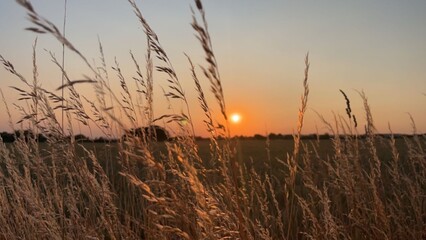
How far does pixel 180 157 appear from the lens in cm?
133

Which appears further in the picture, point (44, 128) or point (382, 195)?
point (382, 195)

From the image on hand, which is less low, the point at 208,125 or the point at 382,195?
the point at 208,125

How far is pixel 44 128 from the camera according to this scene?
2.45 meters

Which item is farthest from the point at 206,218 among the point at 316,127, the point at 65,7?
the point at 316,127

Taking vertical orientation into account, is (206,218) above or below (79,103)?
below

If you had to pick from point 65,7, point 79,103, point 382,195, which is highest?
point 65,7

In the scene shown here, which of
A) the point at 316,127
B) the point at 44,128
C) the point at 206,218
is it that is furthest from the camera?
the point at 316,127

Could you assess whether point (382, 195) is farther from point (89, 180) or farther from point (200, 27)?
point (200, 27)

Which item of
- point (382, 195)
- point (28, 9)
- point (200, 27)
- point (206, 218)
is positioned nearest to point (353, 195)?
point (382, 195)

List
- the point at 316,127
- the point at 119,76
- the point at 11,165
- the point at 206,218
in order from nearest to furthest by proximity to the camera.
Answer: the point at 206,218, the point at 119,76, the point at 11,165, the point at 316,127

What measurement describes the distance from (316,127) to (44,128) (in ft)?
6.41

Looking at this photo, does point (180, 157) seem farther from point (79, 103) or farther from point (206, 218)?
point (79, 103)

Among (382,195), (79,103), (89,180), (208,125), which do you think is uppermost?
(79,103)

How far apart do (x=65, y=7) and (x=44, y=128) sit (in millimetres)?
833
